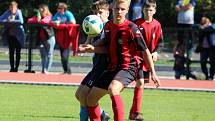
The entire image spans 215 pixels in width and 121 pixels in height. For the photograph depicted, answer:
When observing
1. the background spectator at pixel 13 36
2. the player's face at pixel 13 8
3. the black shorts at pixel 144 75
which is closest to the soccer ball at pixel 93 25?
the black shorts at pixel 144 75

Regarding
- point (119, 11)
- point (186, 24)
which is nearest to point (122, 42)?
point (119, 11)

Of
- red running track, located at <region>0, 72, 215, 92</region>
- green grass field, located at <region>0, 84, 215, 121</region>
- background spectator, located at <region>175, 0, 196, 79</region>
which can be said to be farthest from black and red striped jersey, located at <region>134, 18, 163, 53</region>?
background spectator, located at <region>175, 0, 196, 79</region>

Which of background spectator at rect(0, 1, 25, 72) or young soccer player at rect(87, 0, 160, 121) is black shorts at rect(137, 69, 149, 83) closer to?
young soccer player at rect(87, 0, 160, 121)

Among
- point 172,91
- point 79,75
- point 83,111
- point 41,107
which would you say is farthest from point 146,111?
point 79,75

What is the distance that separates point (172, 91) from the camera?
50.9 feet

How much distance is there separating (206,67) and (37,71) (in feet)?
16.2

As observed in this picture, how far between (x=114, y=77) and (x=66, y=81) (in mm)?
8647

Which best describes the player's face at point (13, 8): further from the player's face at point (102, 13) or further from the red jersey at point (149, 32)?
the player's face at point (102, 13)

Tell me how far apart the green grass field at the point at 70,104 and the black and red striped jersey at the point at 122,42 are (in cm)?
191

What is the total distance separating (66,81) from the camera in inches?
660

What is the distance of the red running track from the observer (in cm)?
1613

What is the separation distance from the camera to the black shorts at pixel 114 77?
26.8 ft

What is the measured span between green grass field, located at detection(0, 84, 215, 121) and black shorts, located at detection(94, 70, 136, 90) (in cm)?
174

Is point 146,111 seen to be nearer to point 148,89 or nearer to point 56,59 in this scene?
point 148,89
